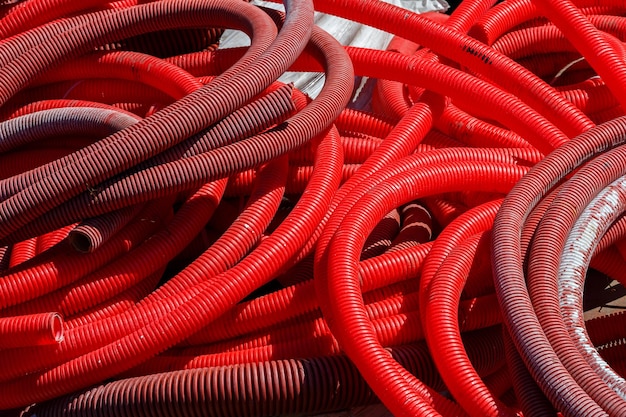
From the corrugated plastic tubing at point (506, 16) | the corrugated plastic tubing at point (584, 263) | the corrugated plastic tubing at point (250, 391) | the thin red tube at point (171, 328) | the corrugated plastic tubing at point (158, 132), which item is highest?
the corrugated plastic tubing at point (158, 132)

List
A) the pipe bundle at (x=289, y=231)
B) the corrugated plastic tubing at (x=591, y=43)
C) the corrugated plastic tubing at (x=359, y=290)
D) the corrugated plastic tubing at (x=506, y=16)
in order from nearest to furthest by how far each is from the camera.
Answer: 1. the corrugated plastic tubing at (x=359, y=290)
2. the pipe bundle at (x=289, y=231)
3. the corrugated plastic tubing at (x=591, y=43)
4. the corrugated plastic tubing at (x=506, y=16)

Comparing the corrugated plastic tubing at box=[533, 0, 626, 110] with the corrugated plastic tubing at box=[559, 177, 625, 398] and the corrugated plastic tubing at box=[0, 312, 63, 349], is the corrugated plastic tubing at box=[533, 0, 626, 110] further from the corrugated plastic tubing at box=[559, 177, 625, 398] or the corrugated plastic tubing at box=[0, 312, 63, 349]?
the corrugated plastic tubing at box=[0, 312, 63, 349]

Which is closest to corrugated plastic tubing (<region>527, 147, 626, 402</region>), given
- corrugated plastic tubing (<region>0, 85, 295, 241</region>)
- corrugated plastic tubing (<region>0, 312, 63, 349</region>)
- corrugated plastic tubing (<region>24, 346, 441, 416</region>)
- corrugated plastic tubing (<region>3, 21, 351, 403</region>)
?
corrugated plastic tubing (<region>24, 346, 441, 416</region>)

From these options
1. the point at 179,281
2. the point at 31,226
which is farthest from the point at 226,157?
the point at 31,226

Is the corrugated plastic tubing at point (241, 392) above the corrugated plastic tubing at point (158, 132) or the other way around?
the other way around

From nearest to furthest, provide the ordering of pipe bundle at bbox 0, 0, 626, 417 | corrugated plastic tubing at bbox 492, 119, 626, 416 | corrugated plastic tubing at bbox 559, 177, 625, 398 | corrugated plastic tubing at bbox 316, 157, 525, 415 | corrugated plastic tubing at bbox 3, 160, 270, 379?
corrugated plastic tubing at bbox 492, 119, 626, 416 → corrugated plastic tubing at bbox 559, 177, 625, 398 → corrugated plastic tubing at bbox 316, 157, 525, 415 → pipe bundle at bbox 0, 0, 626, 417 → corrugated plastic tubing at bbox 3, 160, 270, 379

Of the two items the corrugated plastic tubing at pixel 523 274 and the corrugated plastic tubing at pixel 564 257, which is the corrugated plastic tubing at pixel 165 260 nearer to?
the corrugated plastic tubing at pixel 523 274

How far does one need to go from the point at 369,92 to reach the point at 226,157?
1.59m

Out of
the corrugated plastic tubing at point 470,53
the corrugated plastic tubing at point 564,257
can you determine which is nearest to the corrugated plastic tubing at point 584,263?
the corrugated plastic tubing at point 564,257

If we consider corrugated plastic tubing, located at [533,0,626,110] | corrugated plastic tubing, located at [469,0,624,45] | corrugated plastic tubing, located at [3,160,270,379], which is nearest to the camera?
corrugated plastic tubing, located at [3,160,270,379]

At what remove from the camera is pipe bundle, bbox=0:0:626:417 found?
7.80ft

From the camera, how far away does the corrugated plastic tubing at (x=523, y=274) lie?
2.03 m

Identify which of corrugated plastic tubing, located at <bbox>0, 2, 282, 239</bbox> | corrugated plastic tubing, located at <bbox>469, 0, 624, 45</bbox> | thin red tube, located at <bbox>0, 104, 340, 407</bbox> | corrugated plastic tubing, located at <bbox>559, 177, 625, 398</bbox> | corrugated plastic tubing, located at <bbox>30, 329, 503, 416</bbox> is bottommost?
corrugated plastic tubing, located at <bbox>30, 329, 503, 416</bbox>

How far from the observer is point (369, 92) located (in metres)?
4.03
